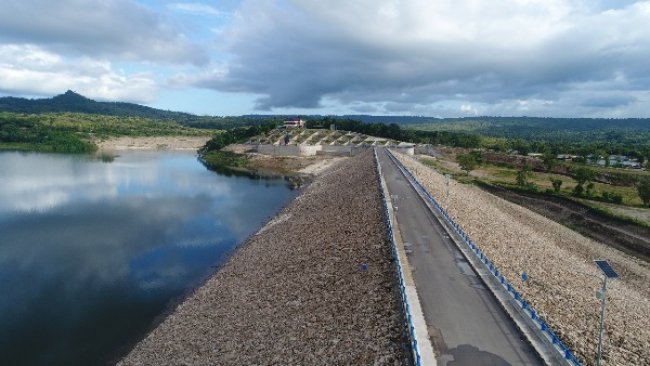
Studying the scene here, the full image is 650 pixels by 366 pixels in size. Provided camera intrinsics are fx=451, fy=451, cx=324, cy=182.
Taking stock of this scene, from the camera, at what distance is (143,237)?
1599 inches

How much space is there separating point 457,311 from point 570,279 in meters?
A: 11.2

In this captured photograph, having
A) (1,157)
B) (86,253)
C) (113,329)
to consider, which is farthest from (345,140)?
(113,329)

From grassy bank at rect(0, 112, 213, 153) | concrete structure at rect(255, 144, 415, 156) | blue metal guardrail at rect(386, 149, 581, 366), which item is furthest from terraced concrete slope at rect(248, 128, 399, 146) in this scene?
blue metal guardrail at rect(386, 149, 581, 366)

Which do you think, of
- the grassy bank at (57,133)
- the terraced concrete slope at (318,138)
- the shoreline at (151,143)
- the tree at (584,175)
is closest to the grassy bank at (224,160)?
the terraced concrete slope at (318,138)

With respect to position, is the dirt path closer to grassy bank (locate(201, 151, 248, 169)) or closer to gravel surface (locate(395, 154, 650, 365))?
gravel surface (locate(395, 154, 650, 365))

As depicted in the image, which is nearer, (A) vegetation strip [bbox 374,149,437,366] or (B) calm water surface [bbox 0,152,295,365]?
(A) vegetation strip [bbox 374,149,437,366]

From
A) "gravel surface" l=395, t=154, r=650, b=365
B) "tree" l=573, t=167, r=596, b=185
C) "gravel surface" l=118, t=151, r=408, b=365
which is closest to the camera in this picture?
"gravel surface" l=395, t=154, r=650, b=365

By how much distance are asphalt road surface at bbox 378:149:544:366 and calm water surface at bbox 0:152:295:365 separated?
15126 millimetres

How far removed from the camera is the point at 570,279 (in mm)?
24578

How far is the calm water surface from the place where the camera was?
2375 centimetres

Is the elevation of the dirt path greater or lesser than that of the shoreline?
lesser

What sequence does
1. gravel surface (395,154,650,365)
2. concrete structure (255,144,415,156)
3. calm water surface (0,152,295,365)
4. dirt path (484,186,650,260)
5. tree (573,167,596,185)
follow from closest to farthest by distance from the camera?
1. gravel surface (395,154,650,365)
2. calm water surface (0,152,295,365)
3. dirt path (484,186,650,260)
4. tree (573,167,596,185)
5. concrete structure (255,144,415,156)

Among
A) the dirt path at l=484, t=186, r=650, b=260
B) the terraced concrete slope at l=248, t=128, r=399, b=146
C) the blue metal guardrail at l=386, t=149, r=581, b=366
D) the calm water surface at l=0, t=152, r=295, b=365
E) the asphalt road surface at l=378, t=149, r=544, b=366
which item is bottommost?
the calm water surface at l=0, t=152, r=295, b=365

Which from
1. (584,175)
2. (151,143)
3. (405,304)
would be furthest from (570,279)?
(151,143)
